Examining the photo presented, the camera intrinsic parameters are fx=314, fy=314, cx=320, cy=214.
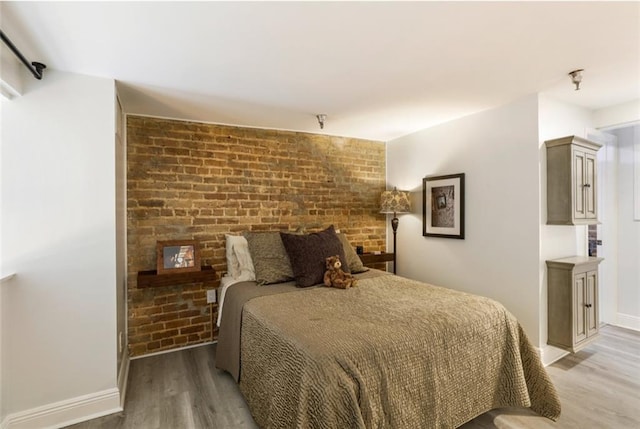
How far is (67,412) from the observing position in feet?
6.50

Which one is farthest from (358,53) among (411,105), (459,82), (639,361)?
(639,361)

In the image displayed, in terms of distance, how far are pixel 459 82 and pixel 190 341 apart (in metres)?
3.35

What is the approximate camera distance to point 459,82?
2.35 meters

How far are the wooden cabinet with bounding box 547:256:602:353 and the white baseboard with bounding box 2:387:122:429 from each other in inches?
132

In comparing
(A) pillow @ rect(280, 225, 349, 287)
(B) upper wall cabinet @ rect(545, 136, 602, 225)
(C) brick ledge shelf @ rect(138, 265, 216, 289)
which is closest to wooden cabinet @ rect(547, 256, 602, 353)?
(B) upper wall cabinet @ rect(545, 136, 602, 225)

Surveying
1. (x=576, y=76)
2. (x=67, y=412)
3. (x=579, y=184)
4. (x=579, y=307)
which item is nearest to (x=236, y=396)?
(x=67, y=412)

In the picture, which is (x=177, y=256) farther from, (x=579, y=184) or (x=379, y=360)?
(x=579, y=184)

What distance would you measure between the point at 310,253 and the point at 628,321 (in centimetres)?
373

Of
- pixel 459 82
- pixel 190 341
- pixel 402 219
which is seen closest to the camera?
pixel 459 82

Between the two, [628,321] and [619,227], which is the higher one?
[619,227]

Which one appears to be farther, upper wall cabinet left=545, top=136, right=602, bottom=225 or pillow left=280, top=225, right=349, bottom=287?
pillow left=280, top=225, right=349, bottom=287

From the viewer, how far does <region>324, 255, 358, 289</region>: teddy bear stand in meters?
2.57

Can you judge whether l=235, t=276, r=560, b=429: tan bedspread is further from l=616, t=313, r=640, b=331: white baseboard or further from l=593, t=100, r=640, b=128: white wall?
l=616, t=313, r=640, b=331: white baseboard

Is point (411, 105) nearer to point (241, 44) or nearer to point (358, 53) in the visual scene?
point (358, 53)
